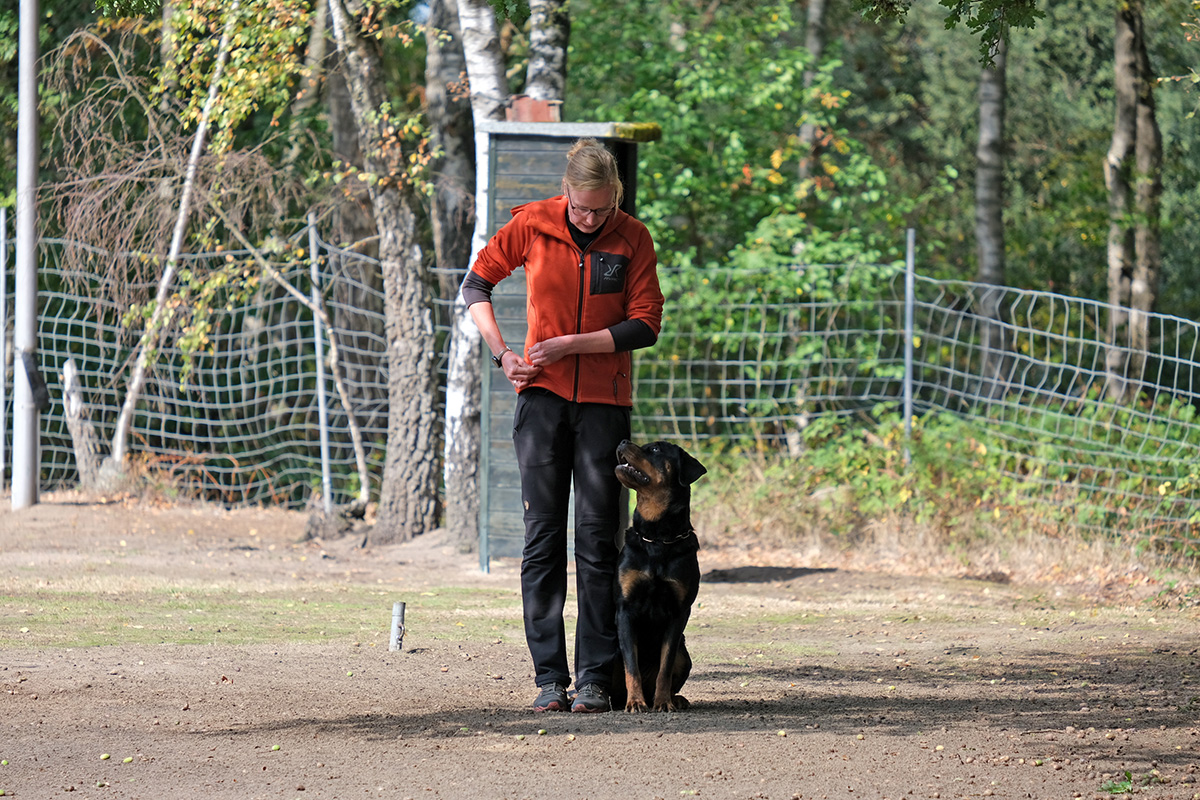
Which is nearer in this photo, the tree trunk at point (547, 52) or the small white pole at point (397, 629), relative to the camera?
the small white pole at point (397, 629)

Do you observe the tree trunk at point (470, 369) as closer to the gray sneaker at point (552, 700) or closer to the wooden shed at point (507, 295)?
the wooden shed at point (507, 295)

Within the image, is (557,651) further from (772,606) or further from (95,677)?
(772,606)

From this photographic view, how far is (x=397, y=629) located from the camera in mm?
6145

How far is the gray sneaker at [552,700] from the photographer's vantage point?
194 inches

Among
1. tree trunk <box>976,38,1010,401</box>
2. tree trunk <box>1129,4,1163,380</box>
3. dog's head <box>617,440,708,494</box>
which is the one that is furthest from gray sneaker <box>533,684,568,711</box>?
tree trunk <box>976,38,1010,401</box>

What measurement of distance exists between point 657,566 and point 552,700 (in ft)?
2.08

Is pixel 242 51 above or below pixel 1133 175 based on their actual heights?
above

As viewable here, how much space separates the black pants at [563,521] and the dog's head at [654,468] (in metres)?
0.10

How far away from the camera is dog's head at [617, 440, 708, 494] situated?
4.82 meters

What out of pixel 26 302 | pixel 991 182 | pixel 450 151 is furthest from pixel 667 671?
pixel 991 182

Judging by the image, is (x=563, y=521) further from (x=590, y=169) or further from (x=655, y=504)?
(x=590, y=169)

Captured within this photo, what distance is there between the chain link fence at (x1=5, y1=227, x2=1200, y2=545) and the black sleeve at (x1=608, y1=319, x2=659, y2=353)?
5227 mm

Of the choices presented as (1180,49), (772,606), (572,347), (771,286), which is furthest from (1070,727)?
(1180,49)

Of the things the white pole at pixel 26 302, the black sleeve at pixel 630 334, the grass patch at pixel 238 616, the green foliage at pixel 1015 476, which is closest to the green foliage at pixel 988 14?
the black sleeve at pixel 630 334
